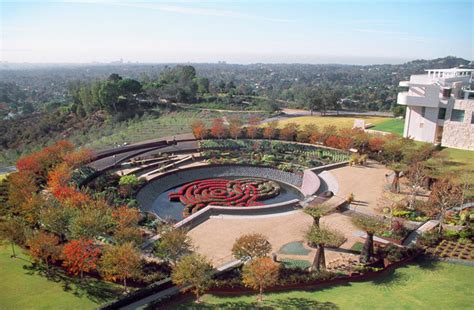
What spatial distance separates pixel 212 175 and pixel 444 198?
82.8 feet

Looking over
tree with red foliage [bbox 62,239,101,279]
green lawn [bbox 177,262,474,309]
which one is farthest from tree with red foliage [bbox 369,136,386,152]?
tree with red foliage [bbox 62,239,101,279]

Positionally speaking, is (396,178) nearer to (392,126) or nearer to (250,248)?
(250,248)

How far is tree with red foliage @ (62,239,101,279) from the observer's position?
21.3 meters

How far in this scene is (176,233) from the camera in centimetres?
2255

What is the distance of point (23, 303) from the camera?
2028 cm

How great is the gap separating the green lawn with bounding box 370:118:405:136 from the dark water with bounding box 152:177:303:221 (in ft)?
87.6

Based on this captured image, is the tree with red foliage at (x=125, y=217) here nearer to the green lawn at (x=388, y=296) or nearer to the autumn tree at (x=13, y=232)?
the autumn tree at (x=13, y=232)

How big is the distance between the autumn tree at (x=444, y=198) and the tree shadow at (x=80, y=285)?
2376cm

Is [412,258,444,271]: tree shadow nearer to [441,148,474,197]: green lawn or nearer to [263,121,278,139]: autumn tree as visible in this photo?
[441,148,474,197]: green lawn

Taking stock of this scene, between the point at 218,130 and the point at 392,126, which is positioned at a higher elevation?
the point at 218,130

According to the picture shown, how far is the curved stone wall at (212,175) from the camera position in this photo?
4019 cm

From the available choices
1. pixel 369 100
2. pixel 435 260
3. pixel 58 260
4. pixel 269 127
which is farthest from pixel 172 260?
pixel 369 100

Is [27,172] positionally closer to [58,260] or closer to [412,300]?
[58,260]

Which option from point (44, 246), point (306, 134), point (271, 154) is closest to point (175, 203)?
point (44, 246)
